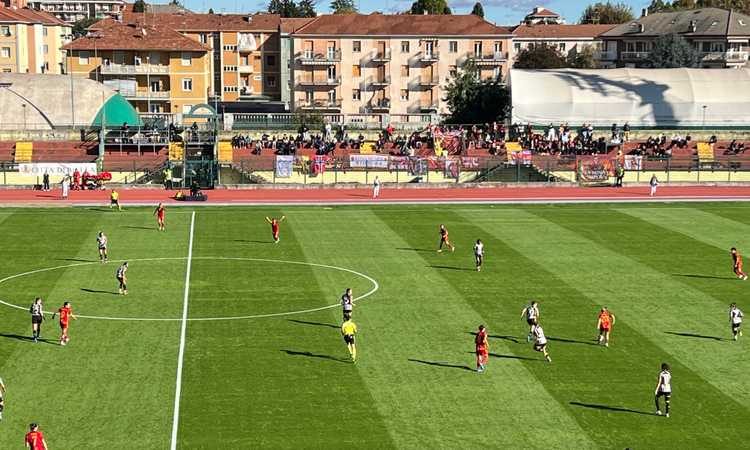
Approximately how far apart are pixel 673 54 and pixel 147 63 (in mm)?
67366

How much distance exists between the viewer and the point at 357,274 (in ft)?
160

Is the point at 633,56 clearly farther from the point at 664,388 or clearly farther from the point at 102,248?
the point at 664,388

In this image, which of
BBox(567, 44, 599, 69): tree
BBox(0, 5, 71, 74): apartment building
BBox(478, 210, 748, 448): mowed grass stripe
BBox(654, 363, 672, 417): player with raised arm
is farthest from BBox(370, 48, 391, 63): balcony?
BBox(654, 363, 672, 417): player with raised arm

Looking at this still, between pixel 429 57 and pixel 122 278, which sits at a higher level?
pixel 429 57

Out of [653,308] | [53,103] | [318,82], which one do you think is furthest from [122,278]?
[318,82]

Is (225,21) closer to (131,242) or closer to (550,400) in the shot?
(131,242)

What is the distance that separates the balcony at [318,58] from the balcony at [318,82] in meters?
2.07

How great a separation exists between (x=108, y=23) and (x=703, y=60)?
80.1 meters

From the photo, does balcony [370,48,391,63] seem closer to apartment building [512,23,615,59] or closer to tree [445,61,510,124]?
tree [445,61,510,124]

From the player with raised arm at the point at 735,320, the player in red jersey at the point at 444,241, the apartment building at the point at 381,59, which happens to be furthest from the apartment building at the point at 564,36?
the player with raised arm at the point at 735,320

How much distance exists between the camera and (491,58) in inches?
5960

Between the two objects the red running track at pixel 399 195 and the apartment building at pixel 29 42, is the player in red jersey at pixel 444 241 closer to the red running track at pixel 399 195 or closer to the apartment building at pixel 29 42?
the red running track at pixel 399 195

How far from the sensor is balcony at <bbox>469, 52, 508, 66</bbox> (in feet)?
495

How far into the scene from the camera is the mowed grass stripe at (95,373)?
28.5 meters
